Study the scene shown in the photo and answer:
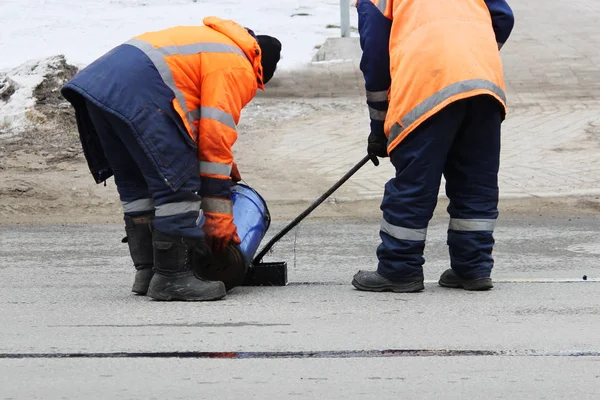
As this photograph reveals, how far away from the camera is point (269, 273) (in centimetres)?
558

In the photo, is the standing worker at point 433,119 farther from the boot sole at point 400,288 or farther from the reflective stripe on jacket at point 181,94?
the reflective stripe on jacket at point 181,94

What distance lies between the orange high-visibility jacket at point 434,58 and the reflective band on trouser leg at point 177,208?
0.97 metres

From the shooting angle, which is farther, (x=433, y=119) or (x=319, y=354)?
(x=433, y=119)

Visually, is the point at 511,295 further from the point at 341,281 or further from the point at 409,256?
the point at 341,281

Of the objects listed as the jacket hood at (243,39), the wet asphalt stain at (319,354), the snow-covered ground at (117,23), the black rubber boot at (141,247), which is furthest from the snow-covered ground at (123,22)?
the wet asphalt stain at (319,354)

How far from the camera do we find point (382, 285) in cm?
527

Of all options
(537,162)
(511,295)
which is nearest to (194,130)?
(511,295)

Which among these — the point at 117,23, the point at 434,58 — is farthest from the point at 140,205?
the point at 117,23

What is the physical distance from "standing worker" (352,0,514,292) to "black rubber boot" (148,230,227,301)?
2.52 ft

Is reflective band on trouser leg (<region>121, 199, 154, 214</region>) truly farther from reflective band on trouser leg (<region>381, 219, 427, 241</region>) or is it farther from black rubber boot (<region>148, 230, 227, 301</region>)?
reflective band on trouser leg (<region>381, 219, 427, 241</region>)

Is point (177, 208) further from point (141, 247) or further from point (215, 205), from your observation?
point (141, 247)

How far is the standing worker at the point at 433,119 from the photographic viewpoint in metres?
4.87

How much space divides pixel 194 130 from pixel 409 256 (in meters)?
1.20

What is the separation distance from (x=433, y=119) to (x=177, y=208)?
1.24 meters
